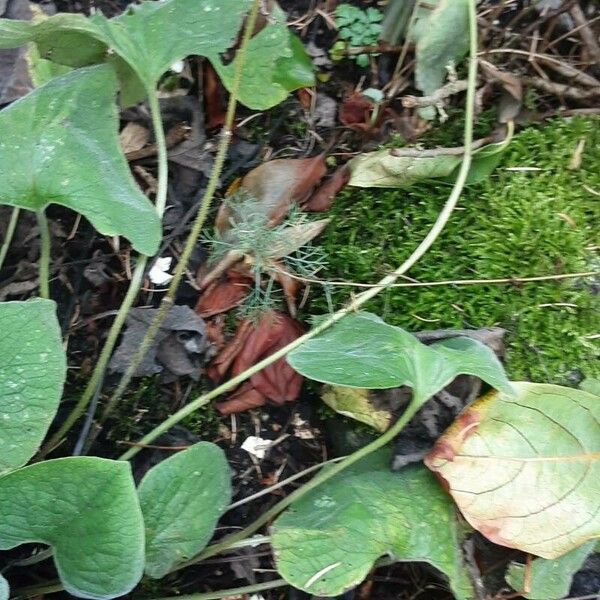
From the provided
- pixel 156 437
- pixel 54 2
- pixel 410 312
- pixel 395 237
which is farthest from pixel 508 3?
pixel 156 437

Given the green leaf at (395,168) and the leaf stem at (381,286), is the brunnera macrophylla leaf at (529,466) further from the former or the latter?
the green leaf at (395,168)

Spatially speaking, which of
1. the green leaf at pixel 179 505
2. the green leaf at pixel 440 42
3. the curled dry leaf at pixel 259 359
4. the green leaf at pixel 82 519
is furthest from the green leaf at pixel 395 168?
the green leaf at pixel 82 519

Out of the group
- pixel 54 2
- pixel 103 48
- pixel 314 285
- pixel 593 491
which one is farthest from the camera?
pixel 54 2

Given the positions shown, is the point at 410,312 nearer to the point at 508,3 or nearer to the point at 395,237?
the point at 395,237

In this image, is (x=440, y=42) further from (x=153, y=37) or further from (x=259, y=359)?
(x=259, y=359)

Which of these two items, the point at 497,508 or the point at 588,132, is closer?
the point at 497,508

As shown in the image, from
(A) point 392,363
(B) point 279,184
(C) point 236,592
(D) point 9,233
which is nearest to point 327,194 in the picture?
(B) point 279,184

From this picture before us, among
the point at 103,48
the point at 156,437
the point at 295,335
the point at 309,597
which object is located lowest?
the point at 309,597
